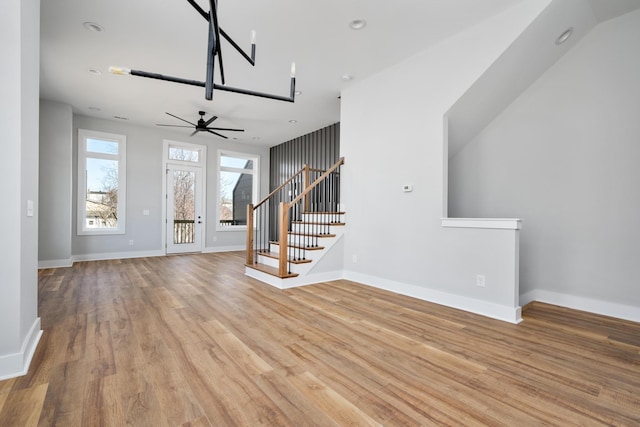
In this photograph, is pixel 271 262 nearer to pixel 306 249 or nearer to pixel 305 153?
pixel 306 249

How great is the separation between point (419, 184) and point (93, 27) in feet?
13.6

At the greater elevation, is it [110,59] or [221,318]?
[110,59]

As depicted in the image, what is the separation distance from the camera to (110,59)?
13.1 feet

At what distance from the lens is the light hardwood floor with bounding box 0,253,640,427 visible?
5.08 ft

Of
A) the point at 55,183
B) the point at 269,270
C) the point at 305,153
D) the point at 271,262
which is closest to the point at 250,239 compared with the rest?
the point at 271,262

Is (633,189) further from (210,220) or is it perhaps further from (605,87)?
(210,220)

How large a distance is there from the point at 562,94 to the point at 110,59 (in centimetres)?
566

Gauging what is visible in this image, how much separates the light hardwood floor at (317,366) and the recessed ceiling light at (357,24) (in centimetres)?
307

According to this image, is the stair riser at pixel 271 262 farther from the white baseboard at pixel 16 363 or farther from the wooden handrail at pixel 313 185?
the white baseboard at pixel 16 363

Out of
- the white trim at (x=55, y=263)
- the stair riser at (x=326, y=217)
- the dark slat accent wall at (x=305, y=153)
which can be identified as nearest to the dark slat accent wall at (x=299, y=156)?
the dark slat accent wall at (x=305, y=153)

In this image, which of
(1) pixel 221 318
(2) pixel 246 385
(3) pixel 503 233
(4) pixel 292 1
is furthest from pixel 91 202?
(3) pixel 503 233

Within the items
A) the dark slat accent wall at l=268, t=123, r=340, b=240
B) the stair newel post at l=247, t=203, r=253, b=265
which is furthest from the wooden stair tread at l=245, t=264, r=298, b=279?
the dark slat accent wall at l=268, t=123, r=340, b=240

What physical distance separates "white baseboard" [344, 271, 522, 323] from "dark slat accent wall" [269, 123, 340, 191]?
3129mm

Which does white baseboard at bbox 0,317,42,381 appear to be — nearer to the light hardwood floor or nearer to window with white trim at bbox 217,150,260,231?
the light hardwood floor
